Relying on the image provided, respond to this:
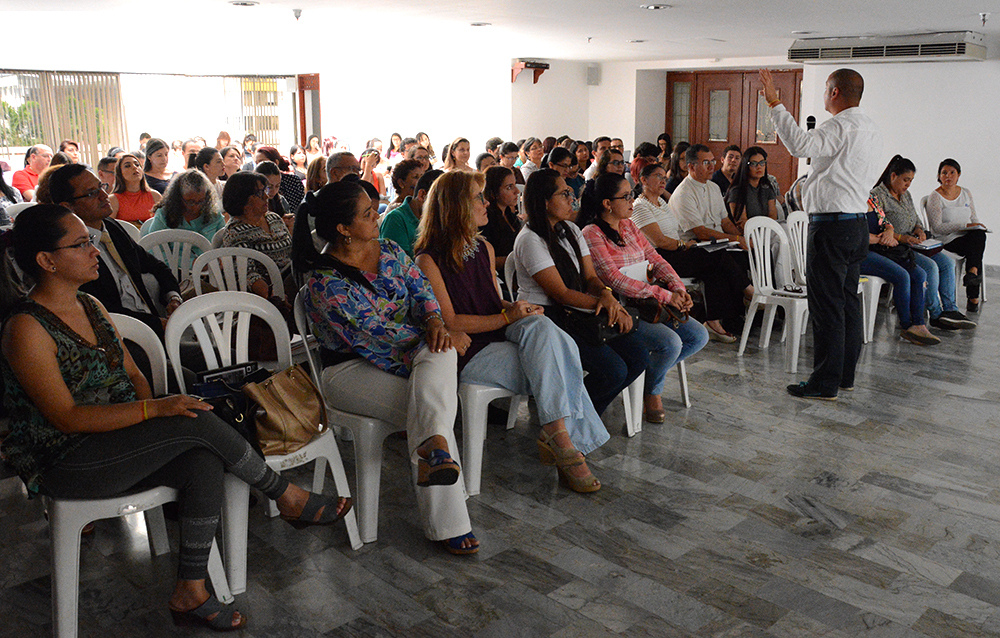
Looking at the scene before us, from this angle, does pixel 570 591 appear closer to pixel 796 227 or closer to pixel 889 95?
pixel 796 227

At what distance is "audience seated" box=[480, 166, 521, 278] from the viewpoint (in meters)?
3.91

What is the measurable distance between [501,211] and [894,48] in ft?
17.6

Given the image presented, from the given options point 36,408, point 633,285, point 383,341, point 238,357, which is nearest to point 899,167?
point 633,285

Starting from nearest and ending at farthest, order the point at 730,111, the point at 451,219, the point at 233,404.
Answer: the point at 233,404
the point at 451,219
the point at 730,111

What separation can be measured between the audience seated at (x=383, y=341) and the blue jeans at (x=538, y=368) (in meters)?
0.23

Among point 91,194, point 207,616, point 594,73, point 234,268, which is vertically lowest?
point 207,616

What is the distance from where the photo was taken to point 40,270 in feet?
7.00

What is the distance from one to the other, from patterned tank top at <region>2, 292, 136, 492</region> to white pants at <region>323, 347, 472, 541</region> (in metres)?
0.72

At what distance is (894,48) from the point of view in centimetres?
757

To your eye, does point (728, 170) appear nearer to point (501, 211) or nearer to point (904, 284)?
point (904, 284)

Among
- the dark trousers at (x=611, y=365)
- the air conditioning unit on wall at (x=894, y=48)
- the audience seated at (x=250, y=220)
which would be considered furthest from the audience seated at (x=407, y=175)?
the air conditioning unit on wall at (x=894, y=48)

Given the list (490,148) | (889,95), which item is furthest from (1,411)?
(889,95)

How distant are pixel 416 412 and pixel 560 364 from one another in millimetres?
605

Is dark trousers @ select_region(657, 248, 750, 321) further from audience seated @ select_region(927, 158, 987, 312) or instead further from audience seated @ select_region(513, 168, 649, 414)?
audience seated @ select_region(927, 158, 987, 312)
